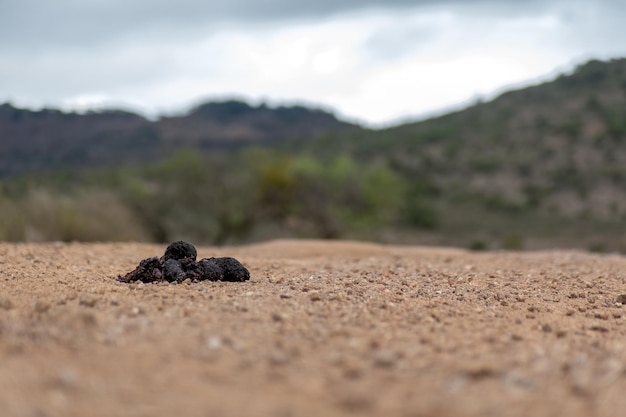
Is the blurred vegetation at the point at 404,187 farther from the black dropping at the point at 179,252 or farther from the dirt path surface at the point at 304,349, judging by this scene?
the dirt path surface at the point at 304,349

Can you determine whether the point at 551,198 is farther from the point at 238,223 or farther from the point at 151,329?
the point at 151,329

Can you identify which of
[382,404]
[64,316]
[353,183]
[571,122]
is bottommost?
[382,404]

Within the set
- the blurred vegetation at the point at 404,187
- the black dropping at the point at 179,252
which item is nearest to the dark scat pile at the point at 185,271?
the black dropping at the point at 179,252

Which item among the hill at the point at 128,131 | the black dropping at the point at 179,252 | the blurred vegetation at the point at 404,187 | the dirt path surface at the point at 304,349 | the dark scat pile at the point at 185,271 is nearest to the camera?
the dirt path surface at the point at 304,349

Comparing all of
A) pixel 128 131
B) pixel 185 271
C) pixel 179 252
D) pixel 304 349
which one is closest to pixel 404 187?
pixel 179 252

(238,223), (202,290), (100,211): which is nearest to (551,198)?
(238,223)

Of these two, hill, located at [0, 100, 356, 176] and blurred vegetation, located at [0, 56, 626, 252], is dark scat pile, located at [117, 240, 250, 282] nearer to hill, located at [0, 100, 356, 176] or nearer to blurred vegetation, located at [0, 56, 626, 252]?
blurred vegetation, located at [0, 56, 626, 252]

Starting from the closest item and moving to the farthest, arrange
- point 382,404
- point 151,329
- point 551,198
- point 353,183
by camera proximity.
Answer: point 382,404
point 151,329
point 353,183
point 551,198
